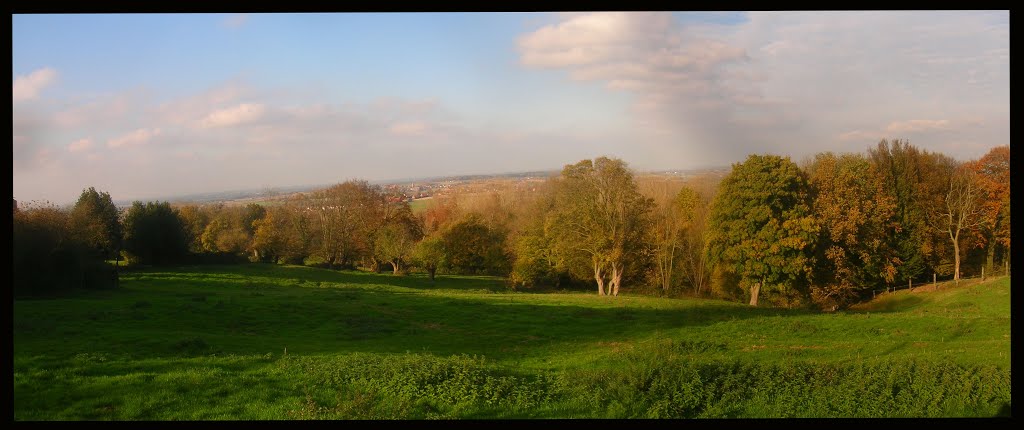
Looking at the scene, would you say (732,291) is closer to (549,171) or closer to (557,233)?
(557,233)

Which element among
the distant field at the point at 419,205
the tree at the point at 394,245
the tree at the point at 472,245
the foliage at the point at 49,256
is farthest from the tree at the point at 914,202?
the foliage at the point at 49,256

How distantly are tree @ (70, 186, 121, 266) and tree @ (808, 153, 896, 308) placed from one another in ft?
133

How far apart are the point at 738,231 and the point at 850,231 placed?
8278mm

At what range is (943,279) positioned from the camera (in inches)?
1554

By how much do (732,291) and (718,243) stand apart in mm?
4584

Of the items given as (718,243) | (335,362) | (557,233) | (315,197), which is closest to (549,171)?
(557,233)

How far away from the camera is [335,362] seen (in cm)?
1259

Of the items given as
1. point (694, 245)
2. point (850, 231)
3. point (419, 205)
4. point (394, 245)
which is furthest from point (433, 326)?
point (419, 205)

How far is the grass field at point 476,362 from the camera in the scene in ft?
31.9

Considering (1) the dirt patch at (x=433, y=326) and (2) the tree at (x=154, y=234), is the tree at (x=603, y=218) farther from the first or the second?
(2) the tree at (x=154, y=234)

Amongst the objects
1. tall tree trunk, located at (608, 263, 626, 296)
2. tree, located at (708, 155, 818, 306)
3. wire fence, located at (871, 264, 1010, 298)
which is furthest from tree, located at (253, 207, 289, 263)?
wire fence, located at (871, 264, 1010, 298)

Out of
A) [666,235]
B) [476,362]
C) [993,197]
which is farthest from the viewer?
[666,235]

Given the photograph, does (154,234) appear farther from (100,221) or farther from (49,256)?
(49,256)

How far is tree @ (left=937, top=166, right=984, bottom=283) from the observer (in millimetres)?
34812
